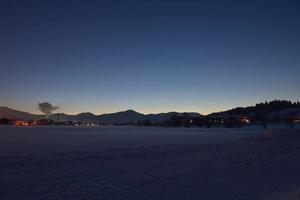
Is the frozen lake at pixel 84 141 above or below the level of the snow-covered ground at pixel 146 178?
above

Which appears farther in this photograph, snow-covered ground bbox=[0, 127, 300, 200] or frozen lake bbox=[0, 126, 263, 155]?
frozen lake bbox=[0, 126, 263, 155]

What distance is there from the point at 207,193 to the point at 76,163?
822cm

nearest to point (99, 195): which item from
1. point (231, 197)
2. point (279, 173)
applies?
point (231, 197)

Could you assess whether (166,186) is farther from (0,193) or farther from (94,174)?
(0,193)

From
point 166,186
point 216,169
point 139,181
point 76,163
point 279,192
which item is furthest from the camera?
point 76,163

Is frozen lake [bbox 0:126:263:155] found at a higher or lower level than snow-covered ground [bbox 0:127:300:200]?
higher

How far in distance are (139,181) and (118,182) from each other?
31.1 inches

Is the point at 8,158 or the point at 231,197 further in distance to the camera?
the point at 8,158

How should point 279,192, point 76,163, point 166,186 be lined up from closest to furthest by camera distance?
point 279,192 → point 166,186 → point 76,163

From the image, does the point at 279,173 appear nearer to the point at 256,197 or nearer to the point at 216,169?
the point at 216,169

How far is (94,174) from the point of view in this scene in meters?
13.2

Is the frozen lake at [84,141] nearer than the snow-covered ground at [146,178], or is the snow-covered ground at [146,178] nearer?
A: the snow-covered ground at [146,178]

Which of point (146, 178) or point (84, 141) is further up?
point (84, 141)

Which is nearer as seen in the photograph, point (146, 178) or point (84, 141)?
point (146, 178)
